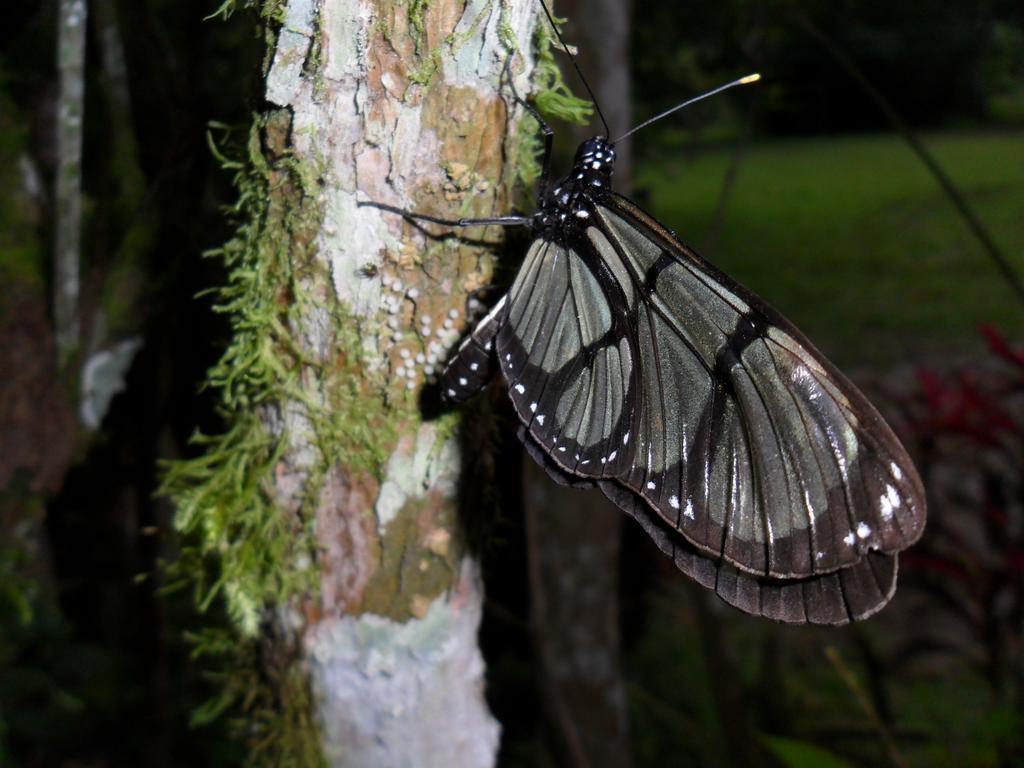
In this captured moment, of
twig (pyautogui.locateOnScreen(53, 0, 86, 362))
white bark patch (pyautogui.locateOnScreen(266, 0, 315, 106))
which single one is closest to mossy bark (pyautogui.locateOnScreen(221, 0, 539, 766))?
white bark patch (pyautogui.locateOnScreen(266, 0, 315, 106))

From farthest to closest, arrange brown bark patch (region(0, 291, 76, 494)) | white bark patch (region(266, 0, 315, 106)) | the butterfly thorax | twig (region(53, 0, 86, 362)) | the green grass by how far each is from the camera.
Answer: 1. the green grass
2. brown bark patch (region(0, 291, 76, 494))
3. twig (region(53, 0, 86, 362))
4. the butterfly thorax
5. white bark patch (region(266, 0, 315, 106))

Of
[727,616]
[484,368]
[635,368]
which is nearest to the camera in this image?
[484,368]

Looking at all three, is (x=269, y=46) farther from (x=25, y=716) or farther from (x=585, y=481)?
(x=25, y=716)

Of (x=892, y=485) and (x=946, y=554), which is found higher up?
(x=892, y=485)

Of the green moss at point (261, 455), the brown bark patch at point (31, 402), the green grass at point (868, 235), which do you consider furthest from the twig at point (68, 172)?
the green grass at point (868, 235)

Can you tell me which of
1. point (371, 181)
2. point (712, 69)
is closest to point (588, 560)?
point (371, 181)

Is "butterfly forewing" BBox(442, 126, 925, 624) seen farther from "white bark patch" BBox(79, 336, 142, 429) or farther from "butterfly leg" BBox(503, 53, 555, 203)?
"white bark patch" BBox(79, 336, 142, 429)
